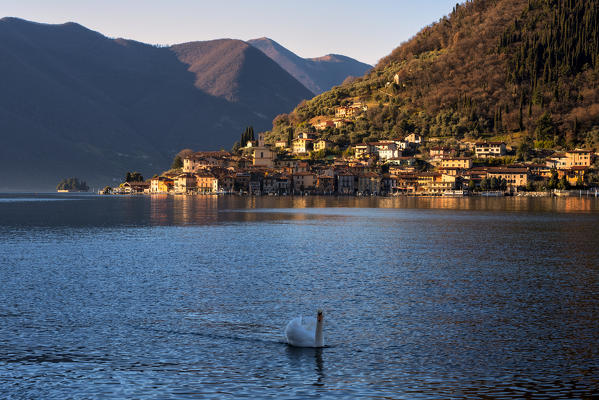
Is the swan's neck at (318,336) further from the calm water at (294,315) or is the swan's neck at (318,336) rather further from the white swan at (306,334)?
the calm water at (294,315)

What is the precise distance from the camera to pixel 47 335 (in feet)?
65.0

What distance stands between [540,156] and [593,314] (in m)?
166

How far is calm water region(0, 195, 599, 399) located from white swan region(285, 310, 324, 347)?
0.35 m

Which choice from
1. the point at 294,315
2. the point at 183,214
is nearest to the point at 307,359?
the point at 294,315

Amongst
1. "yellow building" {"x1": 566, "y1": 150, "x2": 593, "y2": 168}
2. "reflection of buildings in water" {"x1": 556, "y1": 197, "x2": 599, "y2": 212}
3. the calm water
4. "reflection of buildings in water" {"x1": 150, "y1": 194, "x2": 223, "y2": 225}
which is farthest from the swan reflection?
"yellow building" {"x1": 566, "y1": 150, "x2": 593, "y2": 168}

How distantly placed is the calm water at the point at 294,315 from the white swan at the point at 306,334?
35 centimetres

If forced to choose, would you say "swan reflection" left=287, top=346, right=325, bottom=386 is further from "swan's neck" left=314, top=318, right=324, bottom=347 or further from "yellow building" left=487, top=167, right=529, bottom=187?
"yellow building" left=487, top=167, right=529, bottom=187

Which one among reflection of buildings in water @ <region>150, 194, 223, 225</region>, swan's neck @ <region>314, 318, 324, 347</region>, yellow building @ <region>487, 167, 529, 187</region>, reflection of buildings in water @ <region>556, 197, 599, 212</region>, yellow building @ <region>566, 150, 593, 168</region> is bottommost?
swan's neck @ <region>314, 318, 324, 347</region>

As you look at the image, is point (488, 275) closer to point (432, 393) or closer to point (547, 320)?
point (547, 320)

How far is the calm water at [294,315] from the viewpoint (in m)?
15.6

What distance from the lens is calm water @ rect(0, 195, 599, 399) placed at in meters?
15.6

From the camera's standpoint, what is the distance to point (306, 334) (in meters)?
18.7

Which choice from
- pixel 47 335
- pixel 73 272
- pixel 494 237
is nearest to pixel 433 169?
pixel 494 237

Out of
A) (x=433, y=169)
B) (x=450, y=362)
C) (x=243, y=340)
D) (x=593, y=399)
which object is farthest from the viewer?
(x=433, y=169)
